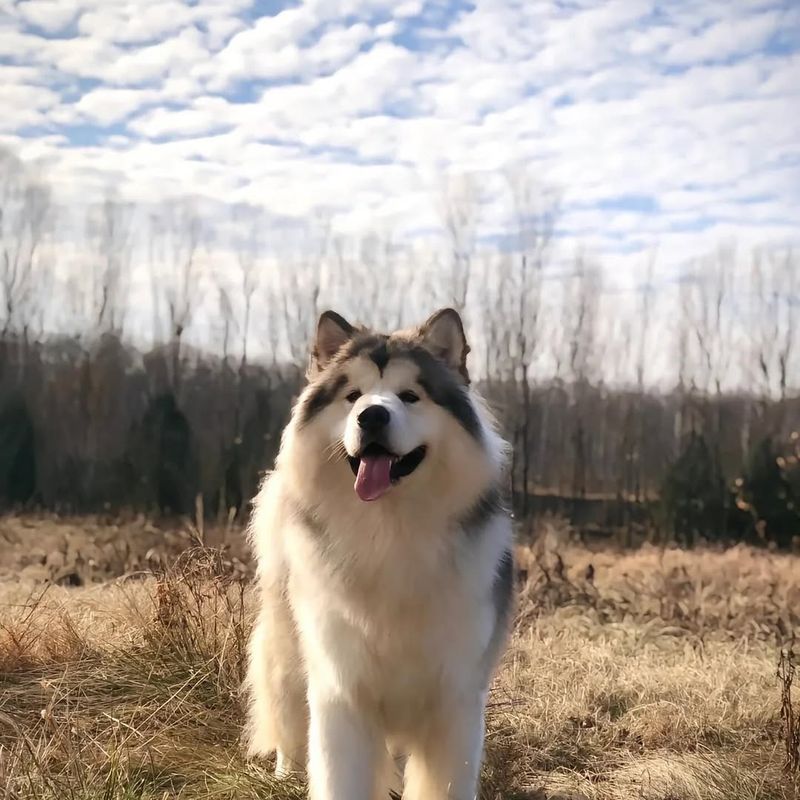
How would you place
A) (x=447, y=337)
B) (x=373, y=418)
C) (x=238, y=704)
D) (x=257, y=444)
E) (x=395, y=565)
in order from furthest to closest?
(x=257, y=444) < (x=238, y=704) < (x=447, y=337) < (x=395, y=565) < (x=373, y=418)

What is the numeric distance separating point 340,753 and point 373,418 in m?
1.42

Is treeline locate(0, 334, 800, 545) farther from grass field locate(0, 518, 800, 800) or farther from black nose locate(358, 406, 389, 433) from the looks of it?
black nose locate(358, 406, 389, 433)

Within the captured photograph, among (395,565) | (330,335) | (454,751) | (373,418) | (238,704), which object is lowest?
(238,704)

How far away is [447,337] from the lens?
3850mm

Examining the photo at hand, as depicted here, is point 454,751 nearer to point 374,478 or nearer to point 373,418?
point 374,478

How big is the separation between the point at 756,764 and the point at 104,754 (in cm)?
332

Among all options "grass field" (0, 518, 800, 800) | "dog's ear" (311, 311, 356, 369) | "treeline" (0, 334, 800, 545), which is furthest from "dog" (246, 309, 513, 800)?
"treeline" (0, 334, 800, 545)

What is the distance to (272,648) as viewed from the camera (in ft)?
13.9

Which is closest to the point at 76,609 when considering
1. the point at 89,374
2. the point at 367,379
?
the point at 367,379

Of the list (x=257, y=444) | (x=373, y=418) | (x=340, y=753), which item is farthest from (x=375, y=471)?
(x=257, y=444)

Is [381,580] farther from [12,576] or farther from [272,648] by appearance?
[12,576]

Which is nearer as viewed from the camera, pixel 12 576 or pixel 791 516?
pixel 12 576

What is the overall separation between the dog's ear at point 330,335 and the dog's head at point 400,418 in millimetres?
31

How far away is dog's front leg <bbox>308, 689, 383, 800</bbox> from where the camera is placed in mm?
3461
